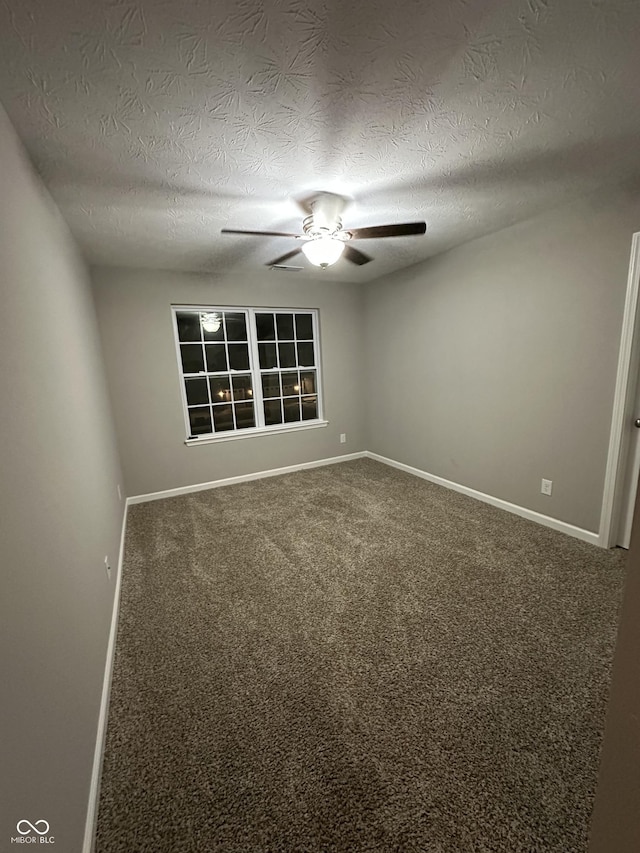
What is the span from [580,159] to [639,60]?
26.4 inches

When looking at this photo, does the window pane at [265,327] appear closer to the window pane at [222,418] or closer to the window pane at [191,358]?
the window pane at [191,358]

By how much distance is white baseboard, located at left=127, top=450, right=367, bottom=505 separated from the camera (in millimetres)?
3686

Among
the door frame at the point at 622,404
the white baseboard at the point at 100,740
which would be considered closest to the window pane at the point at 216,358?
the white baseboard at the point at 100,740

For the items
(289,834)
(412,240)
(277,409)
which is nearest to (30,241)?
(289,834)

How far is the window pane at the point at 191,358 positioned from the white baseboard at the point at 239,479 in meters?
1.31

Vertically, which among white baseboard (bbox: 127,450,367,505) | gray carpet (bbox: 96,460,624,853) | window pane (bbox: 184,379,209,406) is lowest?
gray carpet (bbox: 96,460,624,853)

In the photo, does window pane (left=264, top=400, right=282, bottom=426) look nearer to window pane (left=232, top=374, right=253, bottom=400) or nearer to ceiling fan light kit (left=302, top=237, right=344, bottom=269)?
window pane (left=232, top=374, right=253, bottom=400)

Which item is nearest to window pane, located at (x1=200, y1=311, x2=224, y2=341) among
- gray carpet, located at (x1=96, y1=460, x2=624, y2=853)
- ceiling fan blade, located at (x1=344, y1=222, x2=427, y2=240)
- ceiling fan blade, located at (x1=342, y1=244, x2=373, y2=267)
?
ceiling fan blade, located at (x1=342, y1=244, x2=373, y2=267)

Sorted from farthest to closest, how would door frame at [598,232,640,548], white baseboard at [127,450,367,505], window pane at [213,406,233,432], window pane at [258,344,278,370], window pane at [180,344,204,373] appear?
window pane at [258,344,278,370] → window pane at [213,406,233,432] → window pane at [180,344,204,373] → white baseboard at [127,450,367,505] → door frame at [598,232,640,548]

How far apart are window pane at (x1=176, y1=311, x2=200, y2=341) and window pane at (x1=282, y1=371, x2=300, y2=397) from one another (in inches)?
44.7

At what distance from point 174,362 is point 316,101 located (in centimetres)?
284

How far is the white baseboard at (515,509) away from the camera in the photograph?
2549mm

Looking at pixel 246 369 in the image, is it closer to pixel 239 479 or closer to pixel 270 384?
pixel 270 384

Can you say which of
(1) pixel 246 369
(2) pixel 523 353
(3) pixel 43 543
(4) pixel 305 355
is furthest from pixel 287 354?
(3) pixel 43 543
